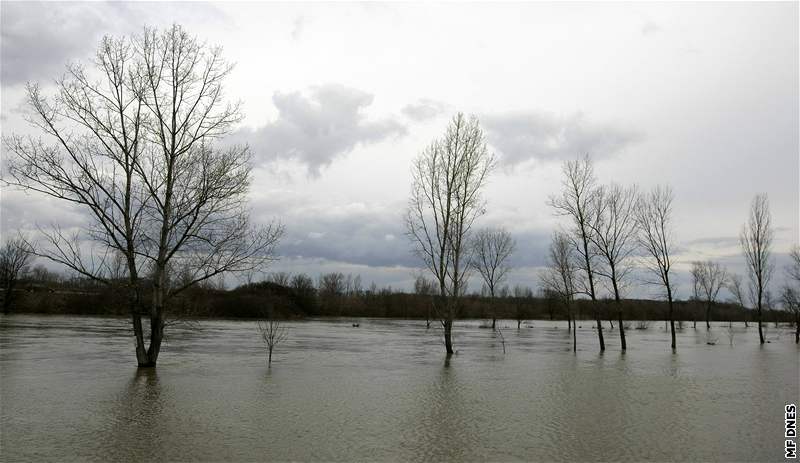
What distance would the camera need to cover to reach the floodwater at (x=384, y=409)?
333 inches

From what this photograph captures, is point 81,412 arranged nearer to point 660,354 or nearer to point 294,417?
point 294,417

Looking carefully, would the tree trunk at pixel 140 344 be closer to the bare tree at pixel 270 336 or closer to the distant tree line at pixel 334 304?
the bare tree at pixel 270 336

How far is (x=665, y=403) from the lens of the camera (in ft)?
42.2

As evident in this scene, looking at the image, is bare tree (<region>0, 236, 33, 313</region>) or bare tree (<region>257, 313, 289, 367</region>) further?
bare tree (<region>0, 236, 33, 313</region>)

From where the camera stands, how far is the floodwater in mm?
8469

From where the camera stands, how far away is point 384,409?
1178cm

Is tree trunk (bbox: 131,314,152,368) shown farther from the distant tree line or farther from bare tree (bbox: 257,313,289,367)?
the distant tree line

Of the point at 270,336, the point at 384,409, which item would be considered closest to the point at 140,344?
the point at 270,336

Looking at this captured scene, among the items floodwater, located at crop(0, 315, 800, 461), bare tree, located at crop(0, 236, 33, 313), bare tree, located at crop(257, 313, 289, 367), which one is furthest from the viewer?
bare tree, located at crop(0, 236, 33, 313)

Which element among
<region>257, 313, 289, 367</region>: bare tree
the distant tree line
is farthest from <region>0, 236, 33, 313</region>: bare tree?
<region>257, 313, 289, 367</region>: bare tree

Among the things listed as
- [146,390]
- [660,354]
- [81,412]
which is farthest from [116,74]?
[660,354]

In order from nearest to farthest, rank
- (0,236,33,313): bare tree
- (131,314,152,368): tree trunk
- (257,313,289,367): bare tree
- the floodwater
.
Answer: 1. the floodwater
2. (131,314,152,368): tree trunk
3. (257,313,289,367): bare tree
4. (0,236,33,313): bare tree

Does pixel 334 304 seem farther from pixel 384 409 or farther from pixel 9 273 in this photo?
pixel 384 409

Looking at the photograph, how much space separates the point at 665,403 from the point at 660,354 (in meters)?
15.7
